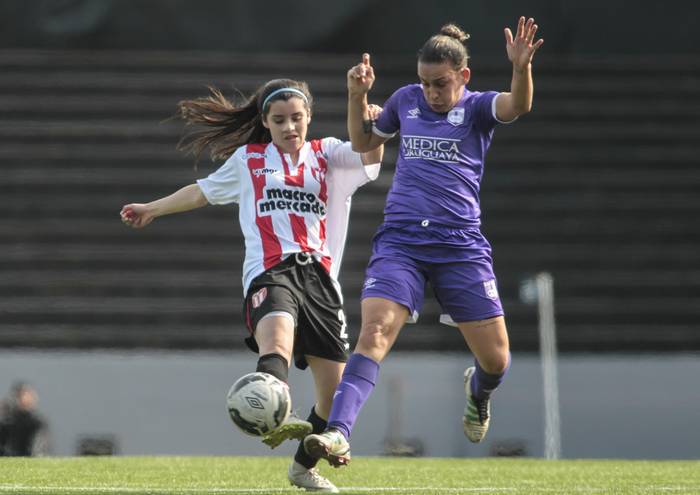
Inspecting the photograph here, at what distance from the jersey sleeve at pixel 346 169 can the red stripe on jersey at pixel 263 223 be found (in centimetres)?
31

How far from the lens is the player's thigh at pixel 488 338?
574cm

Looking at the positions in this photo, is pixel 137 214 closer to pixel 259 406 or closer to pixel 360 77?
pixel 360 77

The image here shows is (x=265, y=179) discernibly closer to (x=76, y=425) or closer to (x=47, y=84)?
(x=76, y=425)

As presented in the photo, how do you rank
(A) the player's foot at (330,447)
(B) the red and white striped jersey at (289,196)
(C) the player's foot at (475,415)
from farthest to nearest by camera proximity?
(C) the player's foot at (475,415)
(B) the red and white striped jersey at (289,196)
(A) the player's foot at (330,447)

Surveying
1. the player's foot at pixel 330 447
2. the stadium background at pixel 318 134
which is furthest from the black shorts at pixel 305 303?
the stadium background at pixel 318 134

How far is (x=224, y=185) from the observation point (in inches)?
233

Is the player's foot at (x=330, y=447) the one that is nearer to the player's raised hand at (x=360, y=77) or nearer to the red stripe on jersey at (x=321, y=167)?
the red stripe on jersey at (x=321, y=167)

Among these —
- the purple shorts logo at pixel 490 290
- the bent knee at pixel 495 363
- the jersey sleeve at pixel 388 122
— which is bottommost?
the bent knee at pixel 495 363

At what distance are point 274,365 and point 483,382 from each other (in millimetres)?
1366

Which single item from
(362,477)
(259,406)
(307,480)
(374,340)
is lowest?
(362,477)

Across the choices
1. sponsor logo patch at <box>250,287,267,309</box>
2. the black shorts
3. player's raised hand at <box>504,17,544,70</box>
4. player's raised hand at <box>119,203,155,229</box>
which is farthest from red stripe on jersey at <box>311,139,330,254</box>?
player's raised hand at <box>504,17,544,70</box>

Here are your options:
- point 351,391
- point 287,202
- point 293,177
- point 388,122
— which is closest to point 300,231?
point 287,202

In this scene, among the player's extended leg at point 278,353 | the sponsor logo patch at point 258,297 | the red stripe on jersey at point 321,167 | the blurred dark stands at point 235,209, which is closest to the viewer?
the player's extended leg at point 278,353

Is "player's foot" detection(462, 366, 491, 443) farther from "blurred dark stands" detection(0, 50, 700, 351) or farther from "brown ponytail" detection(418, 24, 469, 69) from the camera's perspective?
"blurred dark stands" detection(0, 50, 700, 351)
